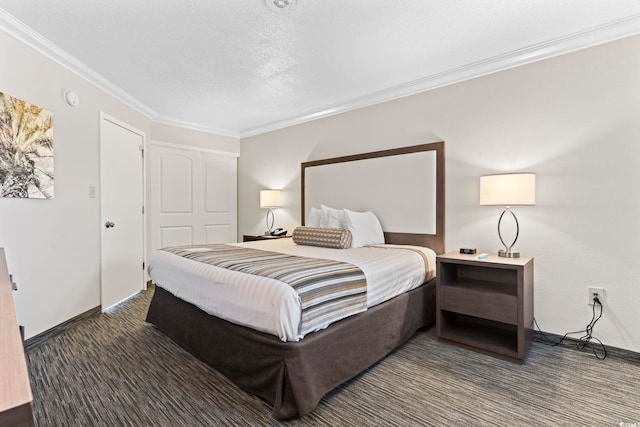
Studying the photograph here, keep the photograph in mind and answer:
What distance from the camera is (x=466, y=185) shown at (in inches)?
121

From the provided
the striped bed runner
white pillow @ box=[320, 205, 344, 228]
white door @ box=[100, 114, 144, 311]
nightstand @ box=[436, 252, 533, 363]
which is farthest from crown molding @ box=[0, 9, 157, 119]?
nightstand @ box=[436, 252, 533, 363]

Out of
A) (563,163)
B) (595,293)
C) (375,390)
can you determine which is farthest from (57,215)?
(595,293)

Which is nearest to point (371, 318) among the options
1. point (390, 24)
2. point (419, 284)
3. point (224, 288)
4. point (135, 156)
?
point (419, 284)

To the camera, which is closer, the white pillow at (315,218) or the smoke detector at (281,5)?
the smoke detector at (281,5)

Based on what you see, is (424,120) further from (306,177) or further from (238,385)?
(238,385)

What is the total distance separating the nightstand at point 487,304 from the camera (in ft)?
7.59

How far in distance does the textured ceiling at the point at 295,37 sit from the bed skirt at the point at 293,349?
2085 millimetres

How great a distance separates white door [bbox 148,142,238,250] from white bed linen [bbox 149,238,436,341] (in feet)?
6.82

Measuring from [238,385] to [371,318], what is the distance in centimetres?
97

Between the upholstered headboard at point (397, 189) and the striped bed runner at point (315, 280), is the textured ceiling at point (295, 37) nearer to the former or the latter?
the upholstered headboard at point (397, 189)

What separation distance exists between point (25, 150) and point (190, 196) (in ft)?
8.60

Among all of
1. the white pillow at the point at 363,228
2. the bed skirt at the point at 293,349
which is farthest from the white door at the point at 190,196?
the white pillow at the point at 363,228

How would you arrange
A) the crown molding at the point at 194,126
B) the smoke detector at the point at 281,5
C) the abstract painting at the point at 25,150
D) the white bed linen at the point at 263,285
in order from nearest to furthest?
the white bed linen at the point at 263,285, the smoke detector at the point at 281,5, the abstract painting at the point at 25,150, the crown molding at the point at 194,126

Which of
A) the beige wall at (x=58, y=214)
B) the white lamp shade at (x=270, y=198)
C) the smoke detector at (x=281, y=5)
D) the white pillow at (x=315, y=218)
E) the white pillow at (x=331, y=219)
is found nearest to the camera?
the smoke detector at (x=281, y=5)
